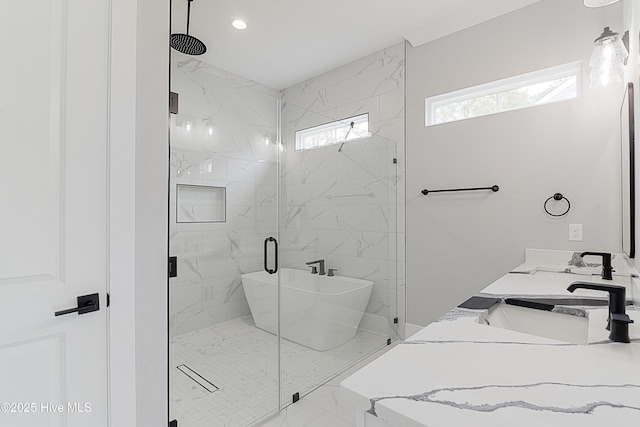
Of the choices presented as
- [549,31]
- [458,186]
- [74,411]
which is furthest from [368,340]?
[549,31]

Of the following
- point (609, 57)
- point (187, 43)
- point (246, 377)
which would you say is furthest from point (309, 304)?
point (609, 57)

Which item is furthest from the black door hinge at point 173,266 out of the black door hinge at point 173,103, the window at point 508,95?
the window at point 508,95

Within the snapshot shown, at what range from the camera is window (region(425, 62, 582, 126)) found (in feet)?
7.15

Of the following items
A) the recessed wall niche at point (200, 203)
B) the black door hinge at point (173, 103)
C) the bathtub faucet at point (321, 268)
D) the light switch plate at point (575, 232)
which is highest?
the black door hinge at point (173, 103)

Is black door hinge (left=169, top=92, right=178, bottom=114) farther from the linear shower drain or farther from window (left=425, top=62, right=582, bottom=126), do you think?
window (left=425, top=62, right=582, bottom=126)

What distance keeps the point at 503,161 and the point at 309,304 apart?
190 centimetres

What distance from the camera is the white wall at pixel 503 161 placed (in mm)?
2020

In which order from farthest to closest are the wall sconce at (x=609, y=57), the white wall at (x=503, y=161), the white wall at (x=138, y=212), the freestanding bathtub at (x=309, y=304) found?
the freestanding bathtub at (x=309, y=304), the white wall at (x=503, y=161), the wall sconce at (x=609, y=57), the white wall at (x=138, y=212)

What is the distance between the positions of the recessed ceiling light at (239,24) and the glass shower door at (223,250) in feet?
2.11

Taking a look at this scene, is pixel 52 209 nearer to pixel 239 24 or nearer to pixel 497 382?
pixel 497 382

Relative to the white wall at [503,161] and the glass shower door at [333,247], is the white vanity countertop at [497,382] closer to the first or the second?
the white wall at [503,161]

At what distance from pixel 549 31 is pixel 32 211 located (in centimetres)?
314

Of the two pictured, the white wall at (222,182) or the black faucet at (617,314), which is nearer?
the black faucet at (617,314)

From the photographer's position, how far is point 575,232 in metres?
2.08
